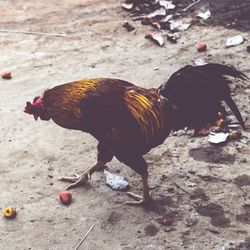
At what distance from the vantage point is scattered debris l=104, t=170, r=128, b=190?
4918 mm

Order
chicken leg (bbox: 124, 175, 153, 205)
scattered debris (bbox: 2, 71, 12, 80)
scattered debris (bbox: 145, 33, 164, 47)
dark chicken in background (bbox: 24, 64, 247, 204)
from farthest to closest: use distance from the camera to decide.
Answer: scattered debris (bbox: 145, 33, 164, 47), scattered debris (bbox: 2, 71, 12, 80), chicken leg (bbox: 124, 175, 153, 205), dark chicken in background (bbox: 24, 64, 247, 204)

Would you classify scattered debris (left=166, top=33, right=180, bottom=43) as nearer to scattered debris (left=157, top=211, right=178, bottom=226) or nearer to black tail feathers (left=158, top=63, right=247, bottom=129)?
black tail feathers (left=158, top=63, right=247, bottom=129)

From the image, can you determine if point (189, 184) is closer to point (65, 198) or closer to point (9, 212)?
point (65, 198)

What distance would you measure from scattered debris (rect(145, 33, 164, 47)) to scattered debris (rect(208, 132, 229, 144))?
2159mm

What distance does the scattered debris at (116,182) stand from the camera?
4.92 metres

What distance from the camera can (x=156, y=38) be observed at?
Result: 24.2 ft

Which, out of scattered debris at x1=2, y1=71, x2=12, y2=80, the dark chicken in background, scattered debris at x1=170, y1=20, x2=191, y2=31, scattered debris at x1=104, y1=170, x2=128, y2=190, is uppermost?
the dark chicken in background

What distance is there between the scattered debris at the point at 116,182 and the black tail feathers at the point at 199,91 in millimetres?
883

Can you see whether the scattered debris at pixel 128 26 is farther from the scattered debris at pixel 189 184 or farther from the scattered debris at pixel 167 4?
the scattered debris at pixel 189 184

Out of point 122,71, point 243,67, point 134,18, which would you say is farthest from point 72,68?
point 243,67

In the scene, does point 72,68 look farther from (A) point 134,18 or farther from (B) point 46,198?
(B) point 46,198

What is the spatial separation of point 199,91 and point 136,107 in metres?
0.51

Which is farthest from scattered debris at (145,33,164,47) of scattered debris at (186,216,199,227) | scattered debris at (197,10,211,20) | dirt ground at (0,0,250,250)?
scattered debris at (186,216,199,227)

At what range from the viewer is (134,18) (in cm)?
796
